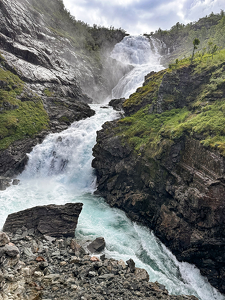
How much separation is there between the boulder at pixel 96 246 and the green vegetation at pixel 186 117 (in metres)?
11.0

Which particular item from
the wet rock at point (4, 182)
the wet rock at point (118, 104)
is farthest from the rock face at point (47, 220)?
the wet rock at point (118, 104)

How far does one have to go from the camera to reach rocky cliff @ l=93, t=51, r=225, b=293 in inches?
628

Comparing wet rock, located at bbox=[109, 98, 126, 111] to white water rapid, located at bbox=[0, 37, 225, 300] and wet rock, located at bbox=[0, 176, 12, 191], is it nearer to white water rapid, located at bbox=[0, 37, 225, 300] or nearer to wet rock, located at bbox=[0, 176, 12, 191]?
white water rapid, located at bbox=[0, 37, 225, 300]

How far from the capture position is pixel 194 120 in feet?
66.6

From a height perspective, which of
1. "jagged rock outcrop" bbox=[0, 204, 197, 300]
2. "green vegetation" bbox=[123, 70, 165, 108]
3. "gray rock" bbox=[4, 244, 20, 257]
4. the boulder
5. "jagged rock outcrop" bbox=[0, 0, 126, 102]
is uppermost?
"jagged rock outcrop" bbox=[0, 0, 126, 102]

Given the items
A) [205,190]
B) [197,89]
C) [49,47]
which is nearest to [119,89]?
[49,47]

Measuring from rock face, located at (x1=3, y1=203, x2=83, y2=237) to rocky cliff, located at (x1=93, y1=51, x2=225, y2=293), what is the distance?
7.57m

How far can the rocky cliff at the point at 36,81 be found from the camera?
3484cm

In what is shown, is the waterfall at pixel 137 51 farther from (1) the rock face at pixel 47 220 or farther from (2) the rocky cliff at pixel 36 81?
(1) the rock face at pixel 47 220

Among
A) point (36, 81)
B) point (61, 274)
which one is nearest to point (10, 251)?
point (61, 274)

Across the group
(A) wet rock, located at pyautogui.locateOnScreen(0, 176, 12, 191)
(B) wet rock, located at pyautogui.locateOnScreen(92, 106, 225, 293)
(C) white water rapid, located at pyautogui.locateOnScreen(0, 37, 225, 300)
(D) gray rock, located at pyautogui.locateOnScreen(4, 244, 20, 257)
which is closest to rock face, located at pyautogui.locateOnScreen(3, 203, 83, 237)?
(C) white water rapid, located at pyautogui.locateOnScreen(0, 37, 225, 300)

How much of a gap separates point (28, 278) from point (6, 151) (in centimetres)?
2645

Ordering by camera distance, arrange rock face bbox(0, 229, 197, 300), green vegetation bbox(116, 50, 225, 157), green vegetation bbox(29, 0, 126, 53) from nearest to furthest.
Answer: rock face bbox(0, 229, 197, 300), green vegetation bbox(116, 50, 225, 157), green vegetation bbox(29, 0, 126, 53)

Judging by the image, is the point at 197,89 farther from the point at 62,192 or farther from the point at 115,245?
the point at 62,192
